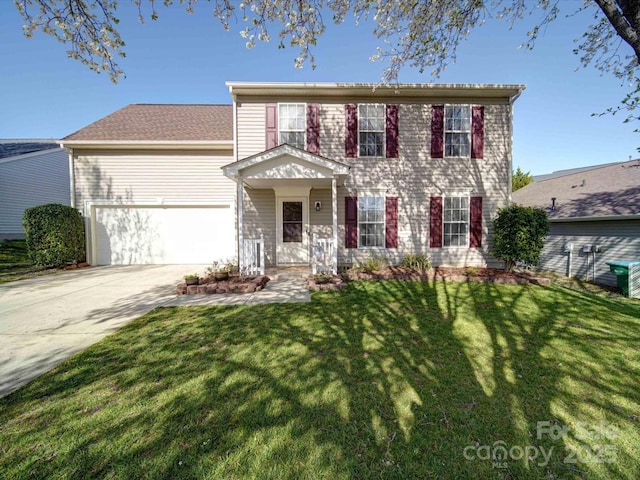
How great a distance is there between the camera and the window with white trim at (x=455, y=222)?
8.65m

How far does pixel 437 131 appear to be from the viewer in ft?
27.9

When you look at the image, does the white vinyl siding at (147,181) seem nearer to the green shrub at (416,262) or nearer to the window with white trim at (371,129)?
the window with white trim at (371,129)

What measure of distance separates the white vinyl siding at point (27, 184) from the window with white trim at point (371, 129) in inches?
737

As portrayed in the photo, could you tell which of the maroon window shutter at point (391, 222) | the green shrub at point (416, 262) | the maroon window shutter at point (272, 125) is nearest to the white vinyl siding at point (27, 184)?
the maroon window shutter at point (272, 125)

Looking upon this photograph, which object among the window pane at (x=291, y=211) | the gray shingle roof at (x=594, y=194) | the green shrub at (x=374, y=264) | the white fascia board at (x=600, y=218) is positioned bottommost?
the green shrub at (x=374, y=264)

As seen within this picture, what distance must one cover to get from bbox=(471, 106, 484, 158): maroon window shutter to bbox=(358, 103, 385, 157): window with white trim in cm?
302

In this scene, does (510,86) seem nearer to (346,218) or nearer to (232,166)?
(346,218)

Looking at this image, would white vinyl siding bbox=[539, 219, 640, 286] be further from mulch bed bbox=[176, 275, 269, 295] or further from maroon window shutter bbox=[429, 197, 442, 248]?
mulch bed bbox=[176, 275, 269, 295]

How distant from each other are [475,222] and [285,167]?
6578 mm

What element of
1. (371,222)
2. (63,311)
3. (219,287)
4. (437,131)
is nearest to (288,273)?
(219,287)

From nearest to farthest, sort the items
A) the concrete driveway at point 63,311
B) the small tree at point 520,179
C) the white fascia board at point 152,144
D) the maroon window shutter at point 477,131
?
the concrete driveway at point 63,311
the maroon window shutter at point 477,131
the white fascia board at point 152,144
the small tree at point 520,179

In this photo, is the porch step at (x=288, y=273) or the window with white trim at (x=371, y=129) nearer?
the porch step at (x=288, y=273)

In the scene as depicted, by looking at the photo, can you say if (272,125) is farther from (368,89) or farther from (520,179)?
(520,179)

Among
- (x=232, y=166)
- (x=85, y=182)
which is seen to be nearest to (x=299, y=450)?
(x=232, y=166)
